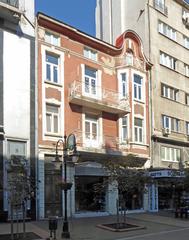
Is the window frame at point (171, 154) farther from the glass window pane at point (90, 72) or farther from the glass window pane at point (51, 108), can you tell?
the glass window pane at point (51, 108)

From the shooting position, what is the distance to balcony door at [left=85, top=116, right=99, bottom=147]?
1176 inches

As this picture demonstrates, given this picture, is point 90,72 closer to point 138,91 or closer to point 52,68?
point 52,68

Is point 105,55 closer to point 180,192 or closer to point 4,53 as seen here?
point 4,53

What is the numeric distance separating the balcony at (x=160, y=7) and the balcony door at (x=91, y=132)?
43.1 ft

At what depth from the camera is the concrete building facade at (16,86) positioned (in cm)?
2519

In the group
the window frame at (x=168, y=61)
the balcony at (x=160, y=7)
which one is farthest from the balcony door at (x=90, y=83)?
the balcony at (x=160, y=7)

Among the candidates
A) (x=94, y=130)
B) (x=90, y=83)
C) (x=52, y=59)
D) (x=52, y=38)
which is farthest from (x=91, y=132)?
(x=52, y=38)

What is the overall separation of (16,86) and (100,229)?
8.85m

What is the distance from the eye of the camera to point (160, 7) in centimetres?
3991

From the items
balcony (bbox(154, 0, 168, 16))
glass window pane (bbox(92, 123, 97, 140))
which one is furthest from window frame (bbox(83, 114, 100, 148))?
balcony (bbox(154, 0, 168, 16))

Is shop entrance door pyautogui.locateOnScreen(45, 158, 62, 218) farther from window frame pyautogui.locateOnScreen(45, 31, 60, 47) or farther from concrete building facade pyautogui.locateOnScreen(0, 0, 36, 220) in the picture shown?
window frame pyautogui.locateOnScreen(45, 31, 60, 47)

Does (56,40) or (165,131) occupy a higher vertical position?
(56,40)

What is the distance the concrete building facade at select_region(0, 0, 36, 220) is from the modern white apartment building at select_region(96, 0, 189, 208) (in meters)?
12.2

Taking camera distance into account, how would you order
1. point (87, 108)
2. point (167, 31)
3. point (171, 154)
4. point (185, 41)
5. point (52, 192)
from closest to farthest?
point (52, 192) → point (87, 108) → point (171, 154) → point (167, 31) → point (185, 41)
